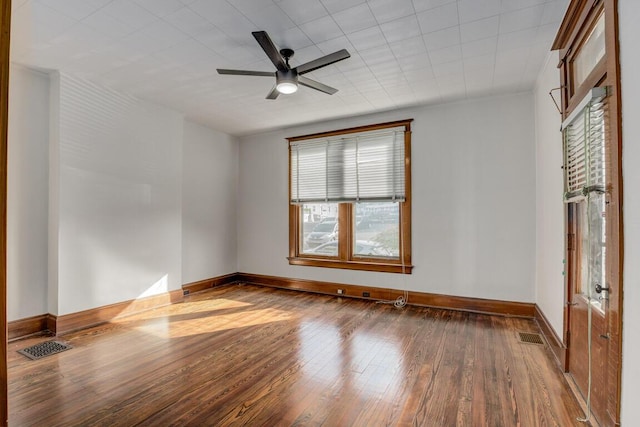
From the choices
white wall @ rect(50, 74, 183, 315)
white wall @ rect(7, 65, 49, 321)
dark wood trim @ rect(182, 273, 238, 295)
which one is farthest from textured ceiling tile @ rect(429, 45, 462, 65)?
dark wood trim @ rect(182, 273, 238, 295)

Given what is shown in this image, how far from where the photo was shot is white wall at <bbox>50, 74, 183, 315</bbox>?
11.9 feet

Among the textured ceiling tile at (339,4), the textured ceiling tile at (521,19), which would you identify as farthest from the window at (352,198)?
the textured ceiling tile at (339,4)

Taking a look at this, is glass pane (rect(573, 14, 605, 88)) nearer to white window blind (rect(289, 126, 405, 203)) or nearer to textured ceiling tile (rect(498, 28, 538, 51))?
textured ceiling tile (rect(498, 28, 538, 51))

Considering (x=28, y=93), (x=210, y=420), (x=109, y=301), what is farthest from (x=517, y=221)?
(x=28, y=93)

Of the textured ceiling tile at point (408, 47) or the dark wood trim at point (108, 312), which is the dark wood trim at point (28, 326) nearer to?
the dark wood trim at point (108, 312)

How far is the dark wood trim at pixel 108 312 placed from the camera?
3596mm

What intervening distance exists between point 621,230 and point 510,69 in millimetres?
2498

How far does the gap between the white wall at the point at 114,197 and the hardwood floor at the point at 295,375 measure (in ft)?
1.95

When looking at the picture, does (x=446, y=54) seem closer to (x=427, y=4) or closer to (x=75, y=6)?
(x=427, y=4)

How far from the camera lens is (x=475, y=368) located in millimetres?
2760

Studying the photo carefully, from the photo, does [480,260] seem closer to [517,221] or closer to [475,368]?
[517,221]

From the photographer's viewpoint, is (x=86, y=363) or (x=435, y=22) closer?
(x=435, y=22)

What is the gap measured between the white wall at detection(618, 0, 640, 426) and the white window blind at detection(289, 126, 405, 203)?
10.5ft

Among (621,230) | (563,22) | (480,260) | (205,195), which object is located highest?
(563,22)
